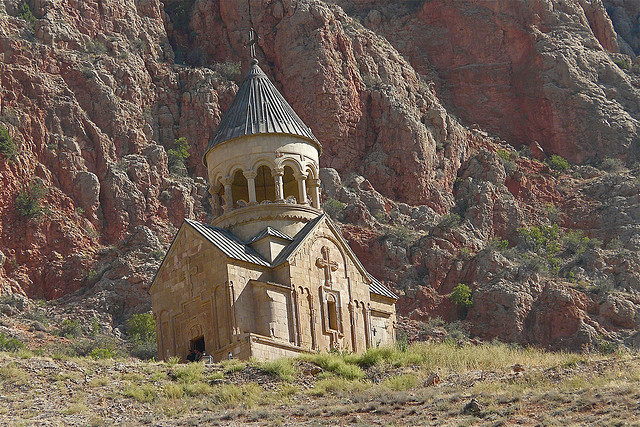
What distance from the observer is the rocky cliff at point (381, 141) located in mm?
66188

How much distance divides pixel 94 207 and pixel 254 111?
27.6m

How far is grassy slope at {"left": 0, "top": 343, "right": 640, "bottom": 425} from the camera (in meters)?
27.3

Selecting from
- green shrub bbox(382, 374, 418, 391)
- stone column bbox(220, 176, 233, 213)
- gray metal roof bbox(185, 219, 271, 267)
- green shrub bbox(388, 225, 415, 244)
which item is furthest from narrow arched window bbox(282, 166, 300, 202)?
green shrub bbox(388, 225, 415, 244)

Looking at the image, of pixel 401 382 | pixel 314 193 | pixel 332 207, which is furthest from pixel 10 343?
pixel 401 382

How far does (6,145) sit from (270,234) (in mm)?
31205

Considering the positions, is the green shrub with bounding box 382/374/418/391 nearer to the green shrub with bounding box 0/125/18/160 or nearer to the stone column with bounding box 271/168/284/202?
the stone column with bounding box 271/168/284/202

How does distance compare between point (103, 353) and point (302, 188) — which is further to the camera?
point (103, 353)

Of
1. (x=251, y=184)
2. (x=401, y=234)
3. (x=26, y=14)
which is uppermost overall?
(x=26, y=14)

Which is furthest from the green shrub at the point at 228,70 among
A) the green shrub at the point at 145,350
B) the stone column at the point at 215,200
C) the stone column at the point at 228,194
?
the stone column at the point at 228,194

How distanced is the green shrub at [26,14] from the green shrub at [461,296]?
90.5 ft

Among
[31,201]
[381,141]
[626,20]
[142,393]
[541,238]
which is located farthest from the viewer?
[626,20]

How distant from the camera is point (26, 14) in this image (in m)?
73.6

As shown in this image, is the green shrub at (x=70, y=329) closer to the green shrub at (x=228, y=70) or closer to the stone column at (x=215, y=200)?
the stone column at (x=215, y=200)

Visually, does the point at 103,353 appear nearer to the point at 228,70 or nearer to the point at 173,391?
the point at 173,391
